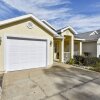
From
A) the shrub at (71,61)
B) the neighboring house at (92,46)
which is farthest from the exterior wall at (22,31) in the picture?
the neighboring house at (92,46)

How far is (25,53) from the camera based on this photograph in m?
10.9

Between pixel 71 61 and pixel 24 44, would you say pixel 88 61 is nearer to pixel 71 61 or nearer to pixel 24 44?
pixel 71 61

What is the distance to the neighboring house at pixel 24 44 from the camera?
9.81 m

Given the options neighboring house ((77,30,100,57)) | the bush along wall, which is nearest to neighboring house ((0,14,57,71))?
the bush along wall

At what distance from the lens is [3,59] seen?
974 cm

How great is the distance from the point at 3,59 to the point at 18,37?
201 centimetres

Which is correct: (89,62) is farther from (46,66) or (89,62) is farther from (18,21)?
(18,21)

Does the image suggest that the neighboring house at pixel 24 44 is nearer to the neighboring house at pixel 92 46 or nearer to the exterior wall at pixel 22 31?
the exterior wall at pixel 22 31

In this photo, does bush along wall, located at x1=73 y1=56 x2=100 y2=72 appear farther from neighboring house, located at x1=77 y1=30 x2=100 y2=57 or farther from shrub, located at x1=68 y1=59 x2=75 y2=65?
neighboring house, located at x1=77 y1=30 x2=100 y2=57

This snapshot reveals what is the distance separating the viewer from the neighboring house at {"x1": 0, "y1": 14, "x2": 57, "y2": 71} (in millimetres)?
9812

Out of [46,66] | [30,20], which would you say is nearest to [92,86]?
[46,66]

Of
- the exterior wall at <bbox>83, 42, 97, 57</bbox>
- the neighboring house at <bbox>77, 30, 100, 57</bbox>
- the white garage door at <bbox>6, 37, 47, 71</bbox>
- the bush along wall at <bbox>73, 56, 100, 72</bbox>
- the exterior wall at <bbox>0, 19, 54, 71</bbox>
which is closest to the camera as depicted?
the exterior wall at <bbox>0, 19, 54, 71</bbox>

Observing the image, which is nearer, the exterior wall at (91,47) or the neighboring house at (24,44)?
the neighboring house at (24,44)

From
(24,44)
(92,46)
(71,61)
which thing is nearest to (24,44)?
(24,44)
